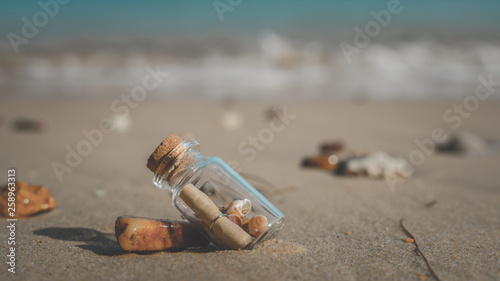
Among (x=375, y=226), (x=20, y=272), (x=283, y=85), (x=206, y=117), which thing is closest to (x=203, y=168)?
(x=20, y=272)

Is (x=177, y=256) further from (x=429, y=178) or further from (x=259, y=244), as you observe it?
(x=429, y=178)

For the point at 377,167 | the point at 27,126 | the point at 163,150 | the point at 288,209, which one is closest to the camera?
the point at 163,150

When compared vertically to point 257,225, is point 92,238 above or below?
below

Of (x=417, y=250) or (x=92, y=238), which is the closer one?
(x=417, y=250)

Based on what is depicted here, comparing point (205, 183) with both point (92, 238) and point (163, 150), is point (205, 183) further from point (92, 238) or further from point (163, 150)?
point (92, 238)

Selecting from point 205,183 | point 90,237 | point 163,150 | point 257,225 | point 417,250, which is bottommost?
point 90,237

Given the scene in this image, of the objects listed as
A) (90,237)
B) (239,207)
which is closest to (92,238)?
(90,237)

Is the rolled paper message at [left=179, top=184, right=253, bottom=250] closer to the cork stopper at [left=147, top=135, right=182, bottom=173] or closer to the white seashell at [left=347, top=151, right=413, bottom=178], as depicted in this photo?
the cork stopper at [left=147, top=135, right=182, bottom=173]
